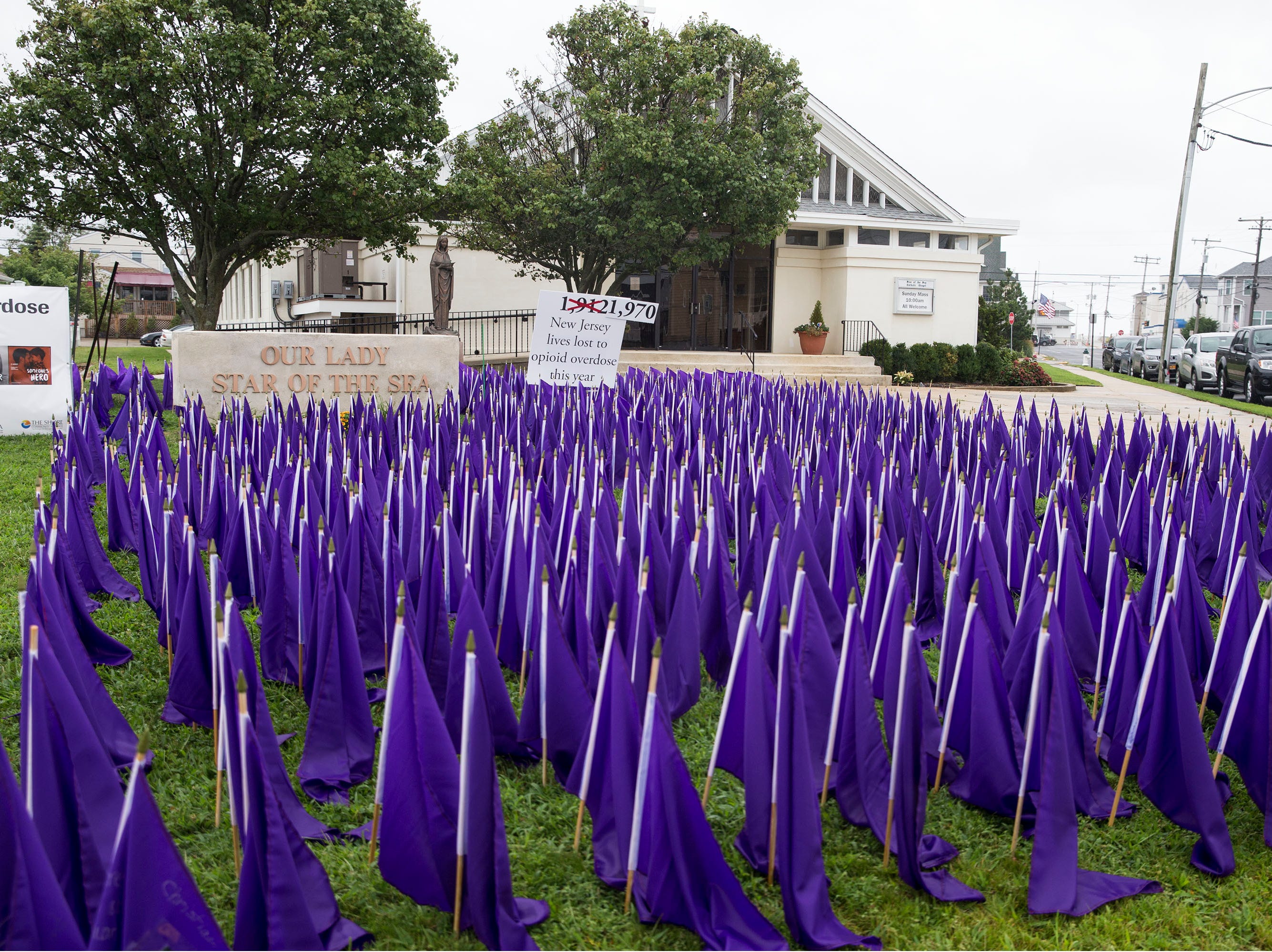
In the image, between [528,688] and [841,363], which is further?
[841,363]

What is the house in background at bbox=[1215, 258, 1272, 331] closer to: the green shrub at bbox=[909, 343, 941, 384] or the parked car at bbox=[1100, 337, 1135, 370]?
the parked car at bbox=[1100, 337, 1135, 370]

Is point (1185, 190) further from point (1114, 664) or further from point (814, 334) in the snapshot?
point (1114, 664)

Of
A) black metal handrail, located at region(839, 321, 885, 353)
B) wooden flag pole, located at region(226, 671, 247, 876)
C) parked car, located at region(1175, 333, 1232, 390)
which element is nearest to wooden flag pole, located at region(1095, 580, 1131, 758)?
wooden flag pole, located at region(226, 671, 247, 876)

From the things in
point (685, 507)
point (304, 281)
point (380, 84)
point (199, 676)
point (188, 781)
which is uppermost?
point (380, 84)

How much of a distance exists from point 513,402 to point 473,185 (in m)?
11.2

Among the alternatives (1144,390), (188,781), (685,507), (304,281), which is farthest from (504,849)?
(304,281)

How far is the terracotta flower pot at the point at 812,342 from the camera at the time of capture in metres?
27.9

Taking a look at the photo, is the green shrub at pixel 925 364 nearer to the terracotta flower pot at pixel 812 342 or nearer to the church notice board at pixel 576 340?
the terracotta flower pot at pixel 812 342

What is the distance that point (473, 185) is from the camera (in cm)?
2012

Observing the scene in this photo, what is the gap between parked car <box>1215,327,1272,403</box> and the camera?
21703 mm

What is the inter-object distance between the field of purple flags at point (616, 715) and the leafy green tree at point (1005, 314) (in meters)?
39.5

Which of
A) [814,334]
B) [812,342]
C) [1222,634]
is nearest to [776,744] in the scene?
[1222,634]

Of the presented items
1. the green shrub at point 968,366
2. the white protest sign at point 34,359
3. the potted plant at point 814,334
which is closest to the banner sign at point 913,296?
the potted plant at point 814,334

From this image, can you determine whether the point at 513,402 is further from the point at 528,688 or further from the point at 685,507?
the point at 528,688
